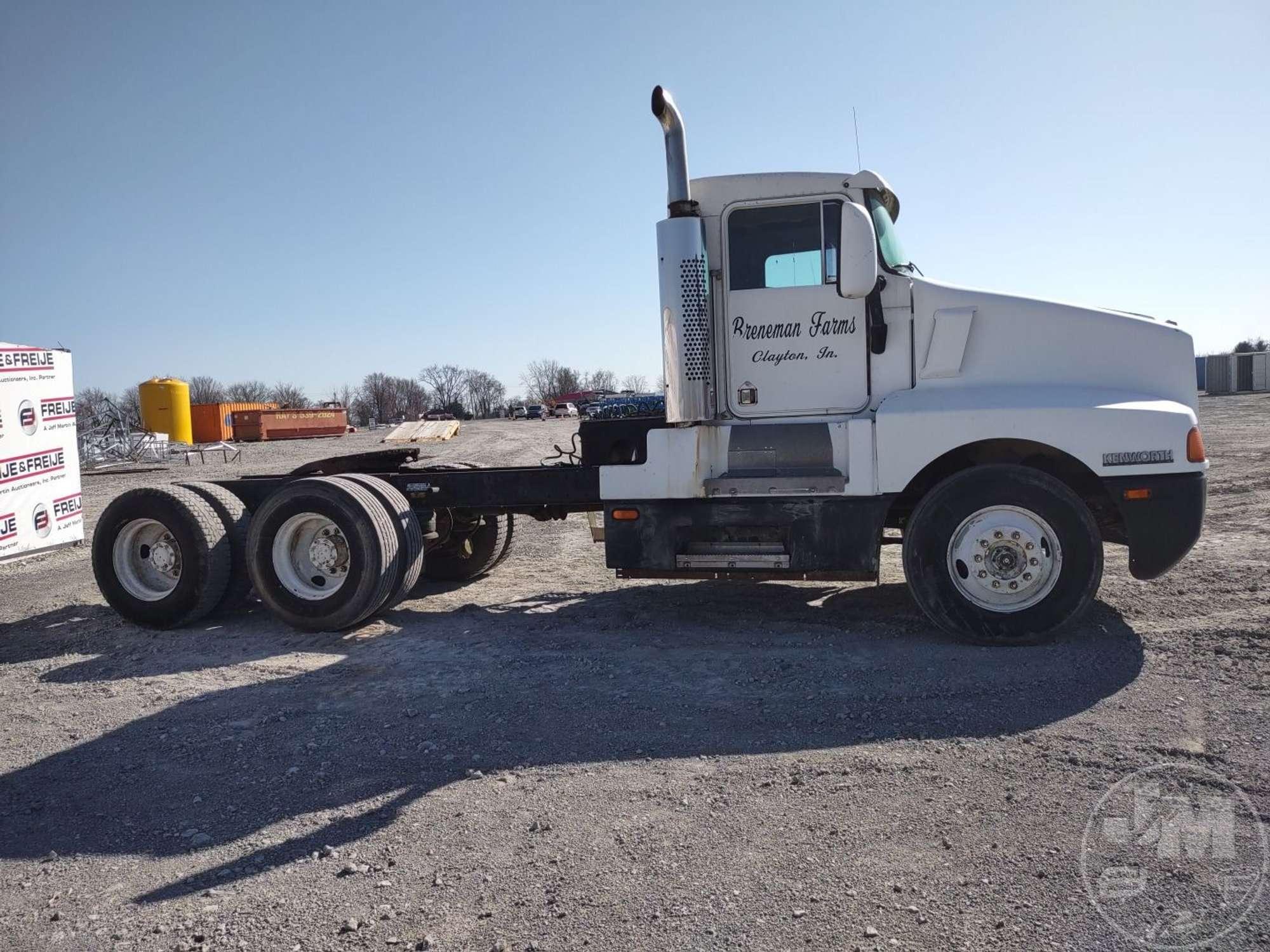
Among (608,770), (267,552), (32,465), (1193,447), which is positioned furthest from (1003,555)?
(32,465)

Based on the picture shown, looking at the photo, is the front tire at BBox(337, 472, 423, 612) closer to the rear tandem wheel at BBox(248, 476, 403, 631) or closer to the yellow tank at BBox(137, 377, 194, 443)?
the rear tandem wheel at BBox(248, 476, 403, 631)

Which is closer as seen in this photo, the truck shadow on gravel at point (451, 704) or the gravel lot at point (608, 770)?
the gravel lot at point (608, 770)

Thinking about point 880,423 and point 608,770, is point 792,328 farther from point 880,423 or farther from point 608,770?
point 608,770

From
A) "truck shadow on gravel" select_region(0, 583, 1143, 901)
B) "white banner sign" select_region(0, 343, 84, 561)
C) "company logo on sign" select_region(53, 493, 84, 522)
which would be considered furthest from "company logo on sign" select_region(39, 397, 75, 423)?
"truck shadow on gravel" select_region(0, 583, 1143, 901)

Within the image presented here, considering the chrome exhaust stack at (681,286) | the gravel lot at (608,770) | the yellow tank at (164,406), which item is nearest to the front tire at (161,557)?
the gravel lot at (608,770)

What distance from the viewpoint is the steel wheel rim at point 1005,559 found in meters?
5.53

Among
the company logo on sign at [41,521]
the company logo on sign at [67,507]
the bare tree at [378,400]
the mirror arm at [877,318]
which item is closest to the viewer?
the mirror arm at [877,318]

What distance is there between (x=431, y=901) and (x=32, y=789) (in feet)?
7.85

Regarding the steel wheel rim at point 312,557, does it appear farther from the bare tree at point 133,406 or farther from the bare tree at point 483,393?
the bare tree at point 483,393

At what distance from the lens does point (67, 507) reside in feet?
38.0

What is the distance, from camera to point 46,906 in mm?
3088

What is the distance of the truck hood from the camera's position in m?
5.69

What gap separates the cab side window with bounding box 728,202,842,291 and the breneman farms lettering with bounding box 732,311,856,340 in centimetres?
25

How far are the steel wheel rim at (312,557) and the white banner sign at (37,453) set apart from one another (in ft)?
20.1
